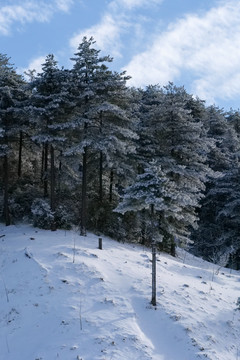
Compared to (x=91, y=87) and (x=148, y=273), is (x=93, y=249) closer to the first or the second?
(x=148, y=273)

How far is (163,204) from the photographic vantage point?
9859 mm

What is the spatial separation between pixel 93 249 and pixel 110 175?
905 centimetres

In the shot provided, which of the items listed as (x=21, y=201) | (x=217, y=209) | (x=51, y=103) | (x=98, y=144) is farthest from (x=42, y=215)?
(x=217, y=209)

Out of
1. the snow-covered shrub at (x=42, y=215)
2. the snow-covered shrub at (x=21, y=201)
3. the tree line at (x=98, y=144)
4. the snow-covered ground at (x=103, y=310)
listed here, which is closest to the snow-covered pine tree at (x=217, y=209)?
the tree line at (x=98, y=144)

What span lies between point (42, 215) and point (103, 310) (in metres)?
9.84

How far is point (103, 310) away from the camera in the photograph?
9.07m

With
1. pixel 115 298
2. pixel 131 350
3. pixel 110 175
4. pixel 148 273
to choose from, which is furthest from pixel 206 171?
pixel 131 350

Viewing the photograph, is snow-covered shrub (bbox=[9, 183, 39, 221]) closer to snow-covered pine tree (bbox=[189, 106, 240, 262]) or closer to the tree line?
the tree line

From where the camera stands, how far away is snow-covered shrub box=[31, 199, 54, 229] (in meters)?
17.4

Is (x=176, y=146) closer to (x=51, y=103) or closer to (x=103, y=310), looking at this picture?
(x=51, y=103)

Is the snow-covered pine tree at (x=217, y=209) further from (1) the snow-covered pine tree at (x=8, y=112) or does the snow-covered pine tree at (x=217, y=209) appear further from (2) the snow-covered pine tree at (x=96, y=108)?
(1) the snow-covered pine tree at (x=8, y=112)

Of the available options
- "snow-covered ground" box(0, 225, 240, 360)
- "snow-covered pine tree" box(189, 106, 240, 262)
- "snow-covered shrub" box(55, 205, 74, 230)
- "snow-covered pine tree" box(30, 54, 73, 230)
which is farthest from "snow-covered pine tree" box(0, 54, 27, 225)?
"snow-covered pine tree" box(189, 106, 240, 262)

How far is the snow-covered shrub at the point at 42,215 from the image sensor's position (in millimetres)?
17438

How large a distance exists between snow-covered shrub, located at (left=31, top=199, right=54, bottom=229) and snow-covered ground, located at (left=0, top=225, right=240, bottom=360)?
3390mm
